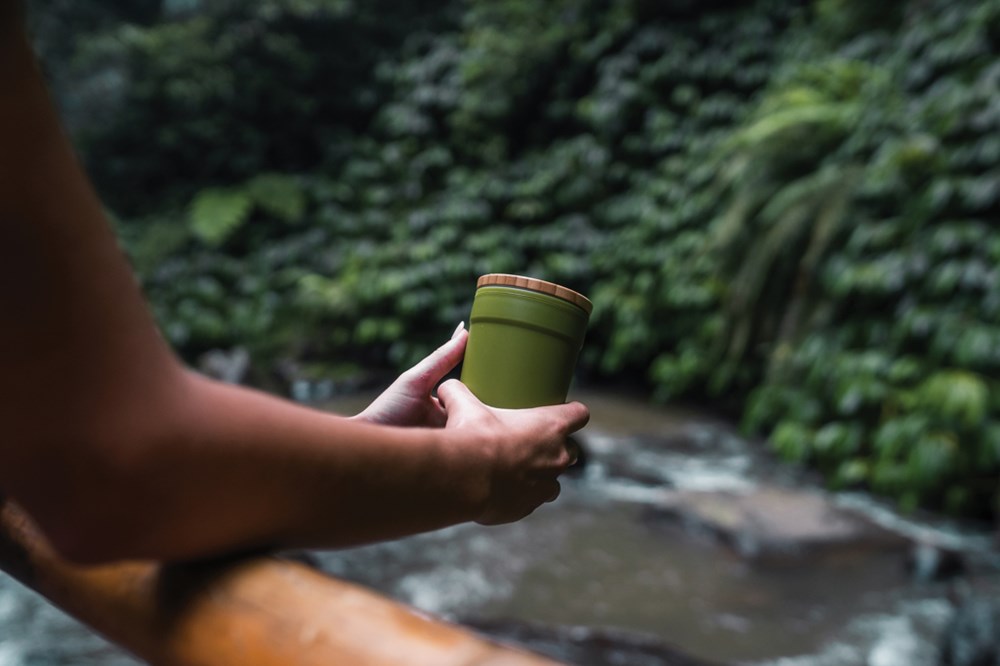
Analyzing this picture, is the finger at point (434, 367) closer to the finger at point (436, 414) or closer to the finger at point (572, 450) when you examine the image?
the finger at point (436, 414)

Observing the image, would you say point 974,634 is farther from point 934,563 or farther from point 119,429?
point 119,429

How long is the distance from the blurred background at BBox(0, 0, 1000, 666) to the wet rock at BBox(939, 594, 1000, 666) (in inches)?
0.8

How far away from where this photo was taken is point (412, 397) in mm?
678

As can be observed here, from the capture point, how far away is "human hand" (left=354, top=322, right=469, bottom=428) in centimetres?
67

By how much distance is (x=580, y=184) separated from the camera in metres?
8.41

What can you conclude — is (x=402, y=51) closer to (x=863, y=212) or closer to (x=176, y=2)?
(x=176, y=2)

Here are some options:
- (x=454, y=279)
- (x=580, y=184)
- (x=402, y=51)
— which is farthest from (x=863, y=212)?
(x=402, y=51)

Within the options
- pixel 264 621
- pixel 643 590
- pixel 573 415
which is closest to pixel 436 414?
pixel 573 415

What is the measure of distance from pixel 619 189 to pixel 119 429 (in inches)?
335

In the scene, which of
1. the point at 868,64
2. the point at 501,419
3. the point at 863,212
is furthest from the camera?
the point at 868,64

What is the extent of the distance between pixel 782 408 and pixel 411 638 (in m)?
5.37

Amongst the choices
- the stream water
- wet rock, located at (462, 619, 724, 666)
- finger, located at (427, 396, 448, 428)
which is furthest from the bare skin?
the stream water

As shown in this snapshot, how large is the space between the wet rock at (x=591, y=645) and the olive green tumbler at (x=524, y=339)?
74.3 inches

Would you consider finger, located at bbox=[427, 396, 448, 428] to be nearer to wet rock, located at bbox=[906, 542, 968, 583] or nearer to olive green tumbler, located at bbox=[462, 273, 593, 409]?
olive green tumbler, located at bbox=[462, 273, 593, 409]
